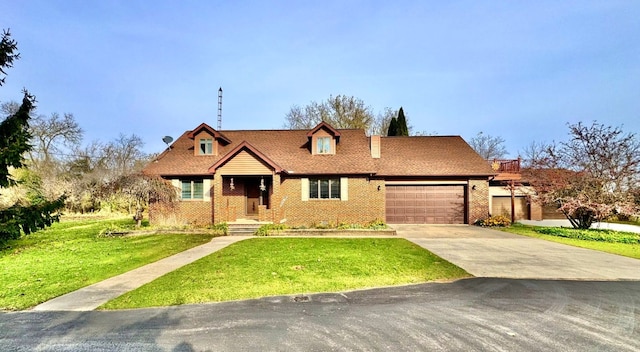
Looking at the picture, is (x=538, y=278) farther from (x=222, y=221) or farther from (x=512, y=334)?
(x=222, y=221)

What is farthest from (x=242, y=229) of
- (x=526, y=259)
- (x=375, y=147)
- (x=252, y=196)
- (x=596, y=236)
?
(x=596, y=236)

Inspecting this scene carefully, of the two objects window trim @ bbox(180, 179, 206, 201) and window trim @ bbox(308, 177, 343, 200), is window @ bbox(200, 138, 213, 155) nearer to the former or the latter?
window trim @ bbox(180, 179, 206, 201)

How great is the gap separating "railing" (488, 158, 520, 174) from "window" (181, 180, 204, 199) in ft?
65.6

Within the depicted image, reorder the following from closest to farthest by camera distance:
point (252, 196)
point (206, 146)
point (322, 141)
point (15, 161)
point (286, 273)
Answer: point (15, 161), point (286, 273), point (252, 196), point (322, 141), point (206, 146)

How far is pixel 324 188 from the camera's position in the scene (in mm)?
17422

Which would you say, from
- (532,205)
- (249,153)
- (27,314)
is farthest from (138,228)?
(532,205)

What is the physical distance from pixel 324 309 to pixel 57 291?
18.5 feet

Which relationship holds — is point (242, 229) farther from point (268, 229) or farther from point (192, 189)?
point (192, 189)

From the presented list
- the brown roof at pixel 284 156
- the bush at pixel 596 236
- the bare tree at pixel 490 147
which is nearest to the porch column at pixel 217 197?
the brown roof at pixel 284 156

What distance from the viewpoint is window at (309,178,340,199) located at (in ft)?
56.9

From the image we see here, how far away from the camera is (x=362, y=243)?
11.5m

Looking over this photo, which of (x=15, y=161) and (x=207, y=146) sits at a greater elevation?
(x=207, y=146)

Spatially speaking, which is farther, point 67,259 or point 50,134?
point 50,134

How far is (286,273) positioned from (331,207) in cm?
1021
